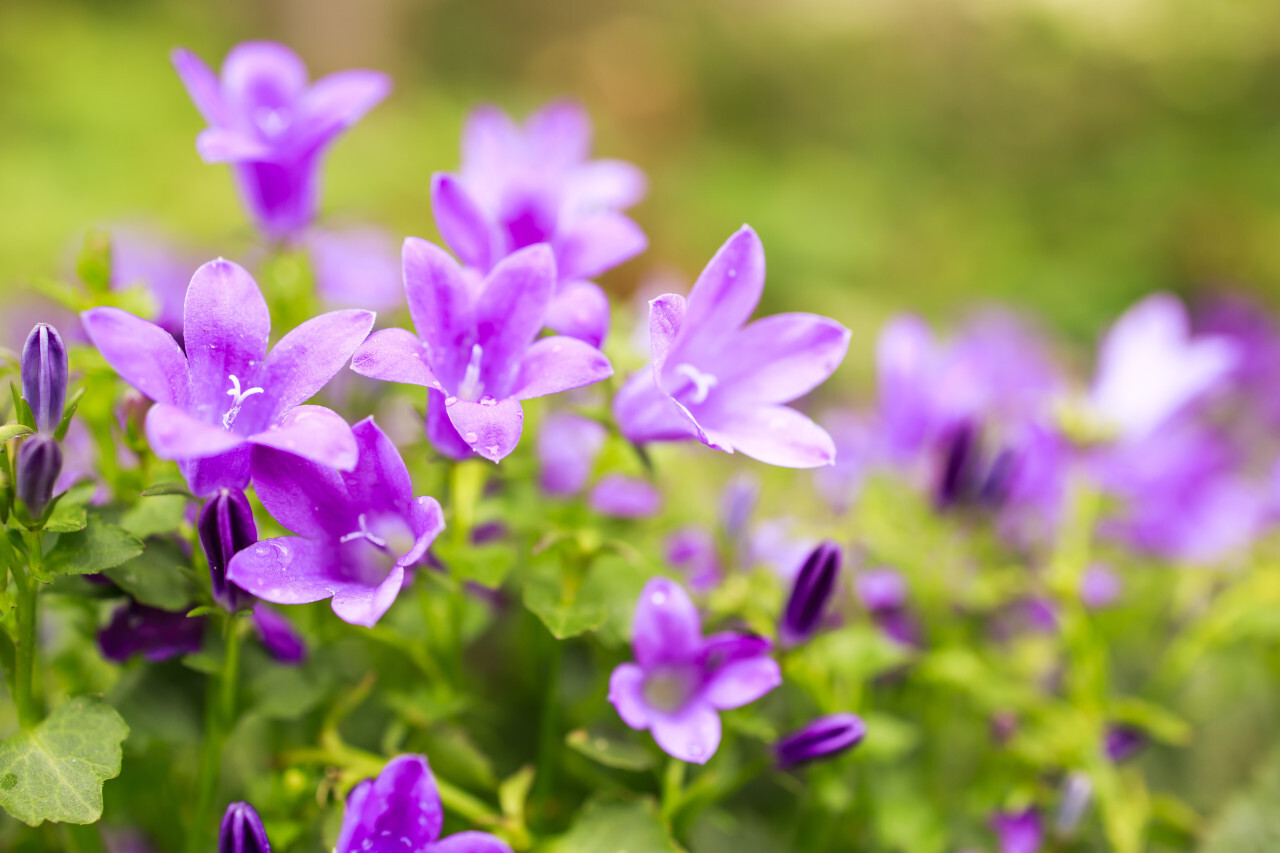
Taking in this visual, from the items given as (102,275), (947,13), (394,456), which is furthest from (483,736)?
(947,13)

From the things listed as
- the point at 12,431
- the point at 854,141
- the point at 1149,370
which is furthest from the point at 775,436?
the point at 854,141

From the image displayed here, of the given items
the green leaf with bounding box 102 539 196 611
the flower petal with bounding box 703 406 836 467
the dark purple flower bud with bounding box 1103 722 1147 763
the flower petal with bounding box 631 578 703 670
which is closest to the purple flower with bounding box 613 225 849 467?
the flower petal with bounding box 703 406 836 467

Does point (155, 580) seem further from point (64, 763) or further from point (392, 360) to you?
point (392, 360)

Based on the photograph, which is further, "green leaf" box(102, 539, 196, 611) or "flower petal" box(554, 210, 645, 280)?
"flower petal" box(554, 210, 645, 280)

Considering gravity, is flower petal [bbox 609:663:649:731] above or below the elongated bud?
below

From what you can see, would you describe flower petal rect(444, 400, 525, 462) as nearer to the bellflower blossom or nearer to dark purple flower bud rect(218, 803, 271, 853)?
the bellflower blossom

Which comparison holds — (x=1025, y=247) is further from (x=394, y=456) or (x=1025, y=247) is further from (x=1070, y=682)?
(x=394, y=456)

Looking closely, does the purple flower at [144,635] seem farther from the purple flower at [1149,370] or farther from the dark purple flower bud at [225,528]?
the purple flower at [1149,370]
